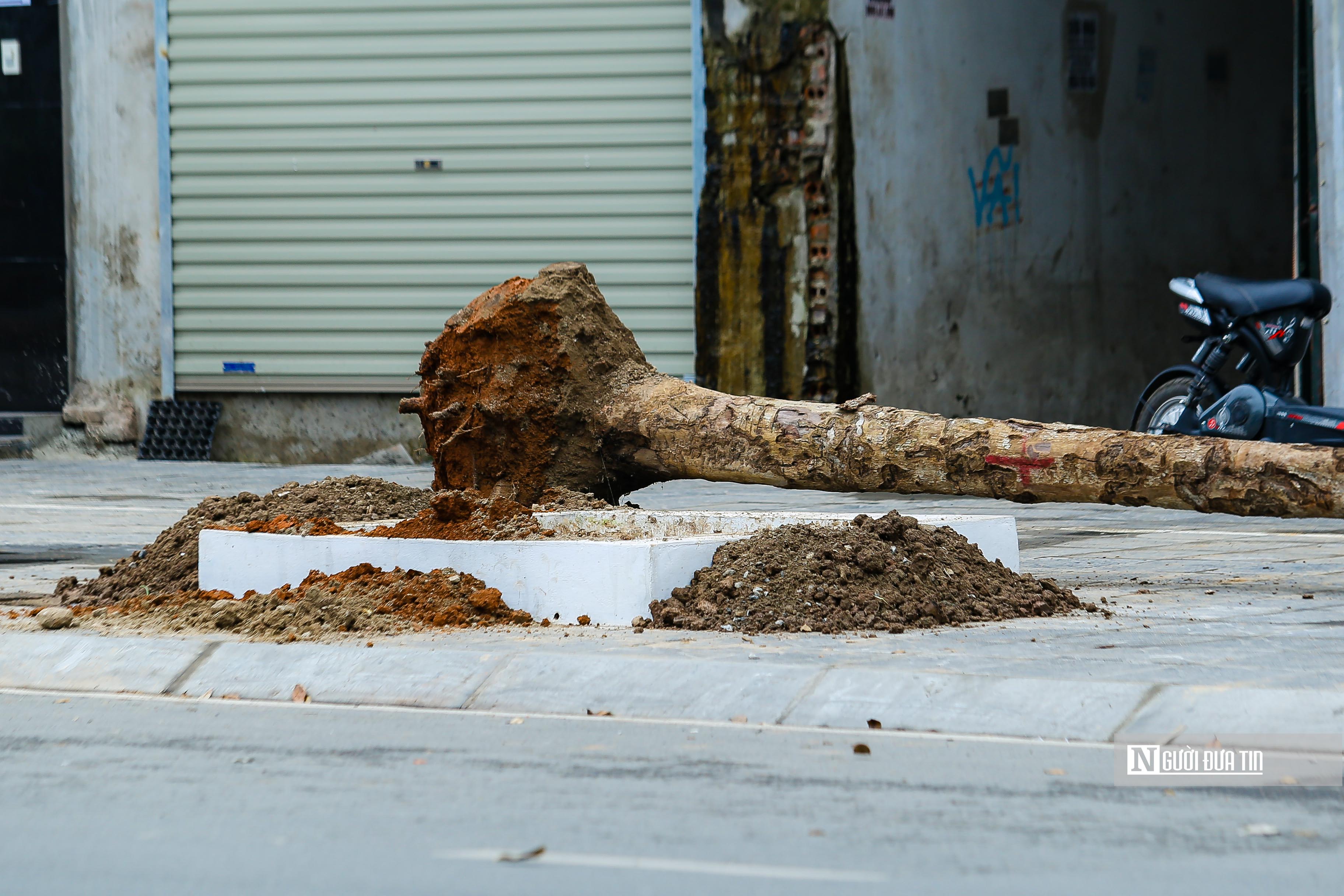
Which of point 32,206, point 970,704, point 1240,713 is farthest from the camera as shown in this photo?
point 32,206

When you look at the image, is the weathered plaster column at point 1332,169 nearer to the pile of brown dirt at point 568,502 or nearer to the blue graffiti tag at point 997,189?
the blue graffiti tag at point 997,189

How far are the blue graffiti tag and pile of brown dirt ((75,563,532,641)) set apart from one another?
30.0ft

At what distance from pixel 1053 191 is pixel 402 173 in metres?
5.95

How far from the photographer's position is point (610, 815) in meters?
2.97

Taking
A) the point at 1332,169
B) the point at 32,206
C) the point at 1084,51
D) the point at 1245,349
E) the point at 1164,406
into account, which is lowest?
the point at 1164,406

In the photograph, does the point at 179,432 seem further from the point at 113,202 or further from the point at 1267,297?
the point at 1267,297

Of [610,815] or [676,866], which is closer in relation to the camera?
[676,866]

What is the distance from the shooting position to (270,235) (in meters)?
13.2

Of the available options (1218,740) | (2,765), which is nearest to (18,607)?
(2,765)

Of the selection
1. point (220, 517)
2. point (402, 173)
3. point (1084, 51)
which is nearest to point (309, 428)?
point (402, 173)

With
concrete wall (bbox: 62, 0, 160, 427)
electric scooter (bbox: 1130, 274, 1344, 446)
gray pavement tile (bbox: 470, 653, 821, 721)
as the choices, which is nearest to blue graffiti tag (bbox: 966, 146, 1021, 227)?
electric scooter (bbox: 1130, 274, 1344, 446)

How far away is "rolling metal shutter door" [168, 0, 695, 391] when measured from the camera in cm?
1274

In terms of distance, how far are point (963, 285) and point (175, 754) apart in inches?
414

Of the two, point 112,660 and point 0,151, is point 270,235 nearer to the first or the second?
point 0,151
